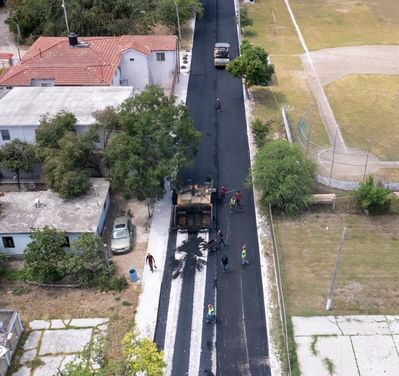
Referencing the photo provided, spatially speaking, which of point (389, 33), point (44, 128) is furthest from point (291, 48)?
point (44, 128)

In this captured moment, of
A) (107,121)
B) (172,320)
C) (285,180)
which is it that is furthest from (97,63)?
(172,320)

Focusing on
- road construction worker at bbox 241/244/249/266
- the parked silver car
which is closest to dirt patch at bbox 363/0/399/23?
road construction worker at bbox 241/244/249/266

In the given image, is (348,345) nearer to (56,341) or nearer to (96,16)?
(56,341)

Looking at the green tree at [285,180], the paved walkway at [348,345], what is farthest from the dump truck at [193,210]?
the paved walkway at [348,345]

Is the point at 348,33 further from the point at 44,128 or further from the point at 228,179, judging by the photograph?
the point at 44,128

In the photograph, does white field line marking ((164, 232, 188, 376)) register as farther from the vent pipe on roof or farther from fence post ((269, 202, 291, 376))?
the vent pipe on roof
